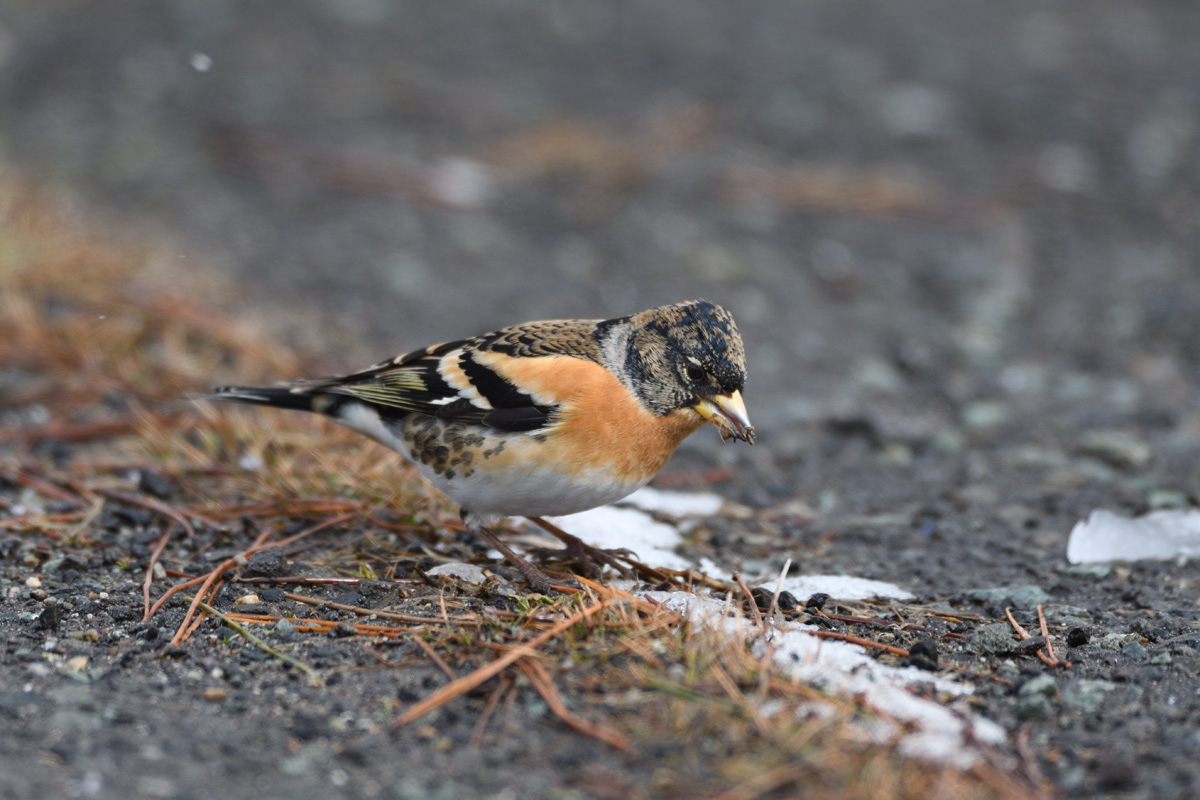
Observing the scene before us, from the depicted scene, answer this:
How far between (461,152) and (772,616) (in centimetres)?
593

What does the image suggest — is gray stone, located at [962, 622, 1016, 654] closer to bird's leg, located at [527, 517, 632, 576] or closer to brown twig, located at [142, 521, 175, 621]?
bird's leg, located at [527, 517, 632, 576]

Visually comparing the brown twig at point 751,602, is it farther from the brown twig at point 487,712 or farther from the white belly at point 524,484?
the brown twig at point 487,712

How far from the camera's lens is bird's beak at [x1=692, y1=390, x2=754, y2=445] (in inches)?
132

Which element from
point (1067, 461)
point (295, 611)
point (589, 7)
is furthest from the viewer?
point (589, 7)

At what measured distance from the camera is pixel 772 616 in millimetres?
3098

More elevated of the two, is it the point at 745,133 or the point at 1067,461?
the point at 745,133

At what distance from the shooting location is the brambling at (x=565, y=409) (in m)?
3.31

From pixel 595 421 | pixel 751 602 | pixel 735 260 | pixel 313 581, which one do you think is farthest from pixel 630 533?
pixel 735 260

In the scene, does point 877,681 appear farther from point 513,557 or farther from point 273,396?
point 273,396

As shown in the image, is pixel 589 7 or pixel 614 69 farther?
pixel 589 7

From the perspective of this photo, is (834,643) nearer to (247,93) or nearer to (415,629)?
(415,629)

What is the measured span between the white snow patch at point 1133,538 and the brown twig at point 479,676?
84.6 inches

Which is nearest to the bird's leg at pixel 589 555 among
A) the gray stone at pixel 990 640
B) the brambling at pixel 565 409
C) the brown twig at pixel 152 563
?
the brambling at pixel 565 409

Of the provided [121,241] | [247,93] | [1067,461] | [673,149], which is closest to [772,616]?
[1067,461]
